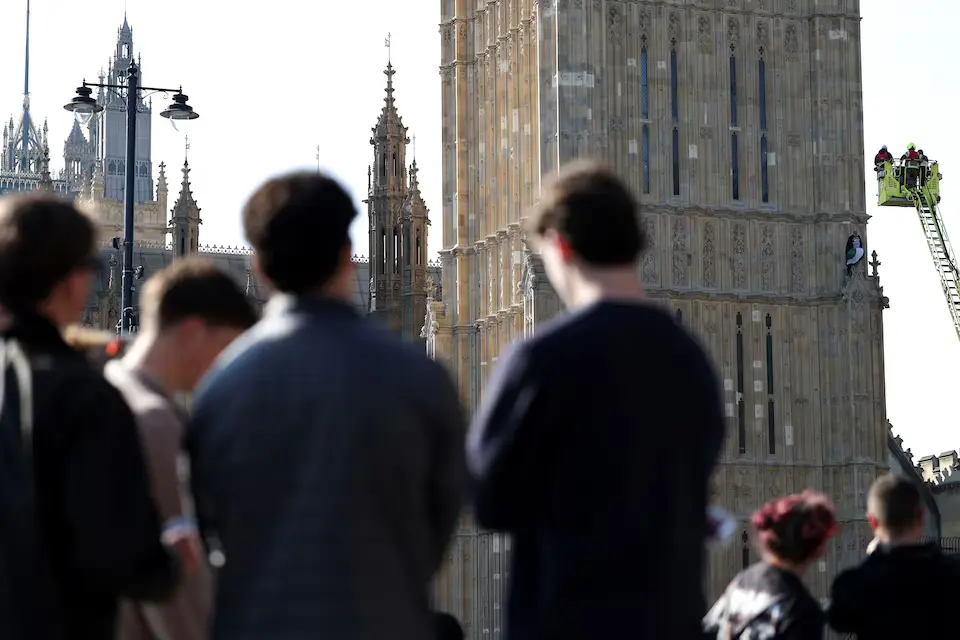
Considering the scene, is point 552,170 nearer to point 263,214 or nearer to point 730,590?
point 730,590

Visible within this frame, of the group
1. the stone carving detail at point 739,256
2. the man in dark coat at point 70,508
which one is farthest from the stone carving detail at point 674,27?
the man in dark coat at point 70,508

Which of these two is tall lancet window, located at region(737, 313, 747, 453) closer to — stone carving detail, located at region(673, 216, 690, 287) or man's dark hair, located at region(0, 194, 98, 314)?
stone carving detail, located at region(673, 216, 690, 287)

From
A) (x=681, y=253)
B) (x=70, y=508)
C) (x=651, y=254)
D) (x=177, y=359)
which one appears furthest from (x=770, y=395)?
(x=70, y=508)

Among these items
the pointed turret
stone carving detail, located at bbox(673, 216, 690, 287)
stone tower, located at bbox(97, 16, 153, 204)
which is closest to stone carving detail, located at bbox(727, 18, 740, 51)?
stone carving detail, located at bbox(673, 216, 690, 287)

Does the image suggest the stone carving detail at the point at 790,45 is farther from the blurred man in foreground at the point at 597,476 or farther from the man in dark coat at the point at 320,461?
the man in dark coat at the point at 320,461

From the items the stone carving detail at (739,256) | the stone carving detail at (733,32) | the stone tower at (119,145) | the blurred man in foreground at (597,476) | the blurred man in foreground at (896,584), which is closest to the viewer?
the blurred man in foreground at (597,476)

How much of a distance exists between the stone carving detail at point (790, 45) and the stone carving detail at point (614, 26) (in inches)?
130

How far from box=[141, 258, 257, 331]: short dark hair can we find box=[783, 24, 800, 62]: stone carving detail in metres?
33.5

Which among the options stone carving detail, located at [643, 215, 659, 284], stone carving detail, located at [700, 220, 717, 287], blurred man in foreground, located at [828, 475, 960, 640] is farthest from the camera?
stone carving detail, located at [700, 220, 717, 287]

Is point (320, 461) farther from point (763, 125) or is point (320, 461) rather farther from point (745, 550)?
point (763, 125)

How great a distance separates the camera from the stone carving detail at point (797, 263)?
124 feet

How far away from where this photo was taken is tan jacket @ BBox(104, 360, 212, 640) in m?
5.55

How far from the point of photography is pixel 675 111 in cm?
3778

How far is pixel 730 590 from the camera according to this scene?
296 inches
